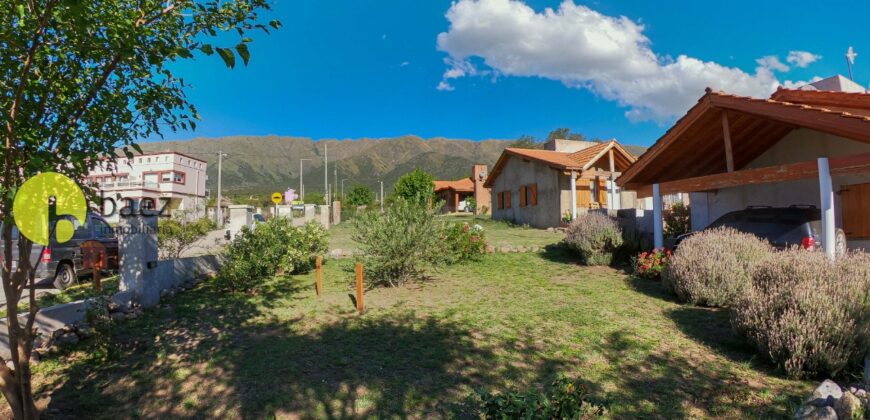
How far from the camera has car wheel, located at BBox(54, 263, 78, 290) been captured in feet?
31.1

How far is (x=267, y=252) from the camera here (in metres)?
9.47

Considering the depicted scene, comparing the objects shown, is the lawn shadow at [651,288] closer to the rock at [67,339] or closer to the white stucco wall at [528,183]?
the rock at [67,339]

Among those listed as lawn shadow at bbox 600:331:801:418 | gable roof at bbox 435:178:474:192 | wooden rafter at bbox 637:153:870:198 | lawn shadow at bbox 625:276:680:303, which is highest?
gable roof at bbox 435:178:474:192

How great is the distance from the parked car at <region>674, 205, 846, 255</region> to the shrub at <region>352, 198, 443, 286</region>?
15.7 ft

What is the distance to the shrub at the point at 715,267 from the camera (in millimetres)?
6551

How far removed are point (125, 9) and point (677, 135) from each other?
33.0 ft

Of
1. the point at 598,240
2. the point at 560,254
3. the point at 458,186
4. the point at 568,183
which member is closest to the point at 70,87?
the point at 598,240

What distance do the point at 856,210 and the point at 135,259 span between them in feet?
44.6

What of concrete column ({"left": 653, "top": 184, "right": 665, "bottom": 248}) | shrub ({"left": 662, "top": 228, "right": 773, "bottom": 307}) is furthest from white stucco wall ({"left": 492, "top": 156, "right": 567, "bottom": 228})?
shrub ({"left": 662, "top": 228, "right": 773, "bottom": 307})

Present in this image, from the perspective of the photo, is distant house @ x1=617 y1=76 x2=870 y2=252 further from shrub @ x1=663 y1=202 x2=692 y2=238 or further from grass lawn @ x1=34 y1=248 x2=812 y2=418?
grass lawn @ x1=34 y1=248 x2=812 y2=418

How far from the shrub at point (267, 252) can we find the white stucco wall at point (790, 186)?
10.9 metres

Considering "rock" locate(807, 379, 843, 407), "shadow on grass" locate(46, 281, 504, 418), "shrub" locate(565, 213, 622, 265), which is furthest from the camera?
"shrub" locate(565, 213, 622, 265)

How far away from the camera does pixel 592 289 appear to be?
26.4ft

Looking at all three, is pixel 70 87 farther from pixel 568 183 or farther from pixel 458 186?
pixel 458 186
